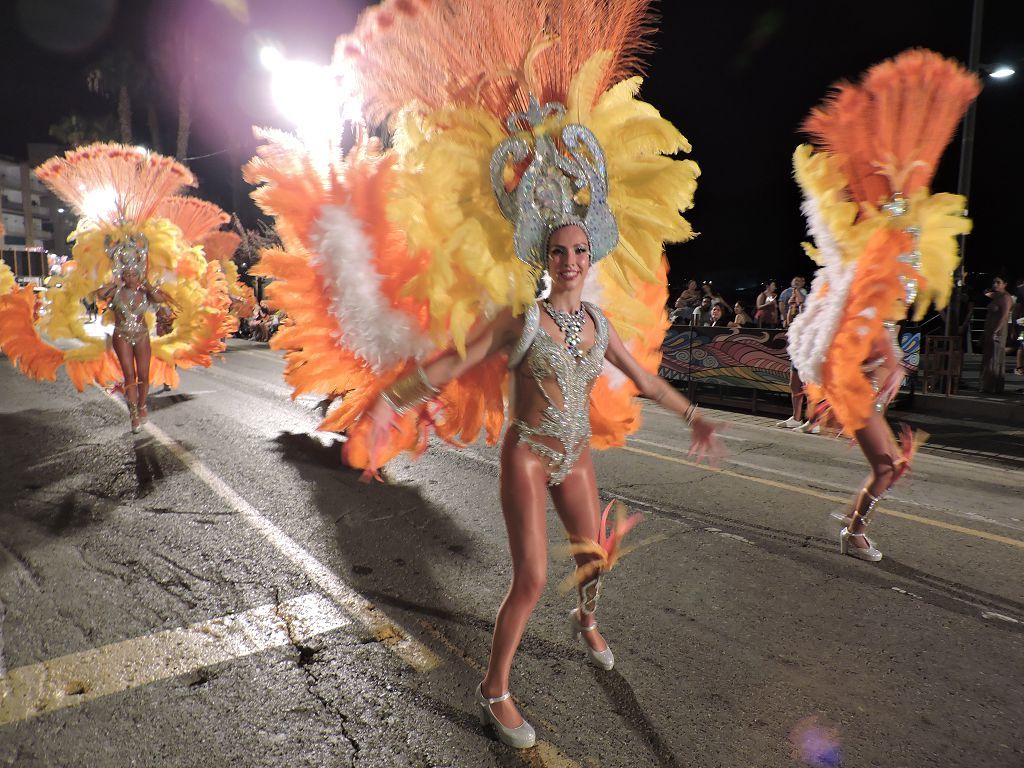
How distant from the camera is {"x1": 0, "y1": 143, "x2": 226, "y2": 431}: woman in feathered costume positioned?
796 cm

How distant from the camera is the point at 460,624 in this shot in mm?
3336

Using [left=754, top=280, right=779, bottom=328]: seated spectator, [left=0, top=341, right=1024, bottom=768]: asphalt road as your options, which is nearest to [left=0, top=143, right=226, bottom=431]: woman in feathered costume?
[left=0, top=341, right=1024, bottom=768]: asphalt road

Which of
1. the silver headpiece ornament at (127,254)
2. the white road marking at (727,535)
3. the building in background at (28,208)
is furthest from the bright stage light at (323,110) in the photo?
the building in background at (28,208)

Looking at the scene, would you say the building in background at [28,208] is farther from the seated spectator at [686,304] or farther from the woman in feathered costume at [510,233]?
the woman in feathered costume at [510,233]

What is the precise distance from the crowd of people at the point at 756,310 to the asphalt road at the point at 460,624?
5994mm

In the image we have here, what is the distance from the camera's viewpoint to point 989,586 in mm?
3816

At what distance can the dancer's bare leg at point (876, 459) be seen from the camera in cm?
419

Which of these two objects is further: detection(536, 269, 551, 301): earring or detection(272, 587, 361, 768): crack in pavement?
detection(536, 269, 551, 301): earring

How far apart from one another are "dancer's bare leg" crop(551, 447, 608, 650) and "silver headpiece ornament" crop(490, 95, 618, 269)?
83 cm

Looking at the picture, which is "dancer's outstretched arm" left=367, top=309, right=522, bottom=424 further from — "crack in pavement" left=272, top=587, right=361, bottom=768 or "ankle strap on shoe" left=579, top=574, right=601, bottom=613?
"crack in pavement" left=272, top=587, right=361, bottom=768

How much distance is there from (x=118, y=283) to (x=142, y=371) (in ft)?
3.45

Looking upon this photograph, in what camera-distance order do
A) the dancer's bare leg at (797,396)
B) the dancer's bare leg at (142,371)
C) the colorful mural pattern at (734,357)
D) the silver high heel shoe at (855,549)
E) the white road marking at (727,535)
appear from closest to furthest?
the silver high heel shoe at (855,549)
the white road marking at (727,535)
the dancer's bare leg at (142,371)
the dancer's bare leg at (797,396)
the colorful mural pattern at (734,357)

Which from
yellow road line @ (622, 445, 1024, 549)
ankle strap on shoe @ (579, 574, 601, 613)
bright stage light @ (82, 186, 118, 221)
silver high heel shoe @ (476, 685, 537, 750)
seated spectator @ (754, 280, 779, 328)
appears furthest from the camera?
seated spectator @ (754, 280, 779, 328)

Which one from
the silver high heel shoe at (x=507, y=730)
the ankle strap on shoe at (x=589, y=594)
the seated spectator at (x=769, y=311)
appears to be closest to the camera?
the silver high heel shoe at (x=507, y=730)
